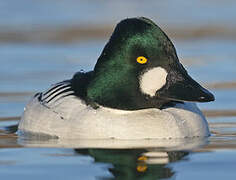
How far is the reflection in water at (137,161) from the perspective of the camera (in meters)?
7.13

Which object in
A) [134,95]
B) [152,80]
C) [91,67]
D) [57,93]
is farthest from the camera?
[91,67]

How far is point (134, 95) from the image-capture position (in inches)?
345

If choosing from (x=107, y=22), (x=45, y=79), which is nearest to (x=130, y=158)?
(x=45, y=79)

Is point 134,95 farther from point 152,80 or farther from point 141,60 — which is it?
point 141,60

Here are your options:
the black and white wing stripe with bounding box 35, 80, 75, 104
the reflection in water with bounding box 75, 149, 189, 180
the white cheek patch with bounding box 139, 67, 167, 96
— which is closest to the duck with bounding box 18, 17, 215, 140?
the white cheek patch with bounding box 139, 67, 167, 96

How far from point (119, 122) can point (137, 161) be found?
1.01 metres

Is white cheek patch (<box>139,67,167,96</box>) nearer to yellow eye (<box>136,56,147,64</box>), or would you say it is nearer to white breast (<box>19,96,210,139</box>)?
yellow eye (<box>136,56,147,64</box>)

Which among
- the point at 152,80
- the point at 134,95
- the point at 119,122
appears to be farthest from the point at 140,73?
the point at 119,122

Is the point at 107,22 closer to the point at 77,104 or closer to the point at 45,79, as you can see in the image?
the point at 45,79

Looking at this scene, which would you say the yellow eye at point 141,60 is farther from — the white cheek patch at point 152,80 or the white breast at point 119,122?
the white breast at point 119,122

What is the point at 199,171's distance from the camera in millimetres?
7230

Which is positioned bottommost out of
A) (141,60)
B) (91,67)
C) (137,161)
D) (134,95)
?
(137,161)

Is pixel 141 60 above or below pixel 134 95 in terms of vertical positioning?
above

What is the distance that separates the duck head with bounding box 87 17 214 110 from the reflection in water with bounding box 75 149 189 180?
0.73 metres
